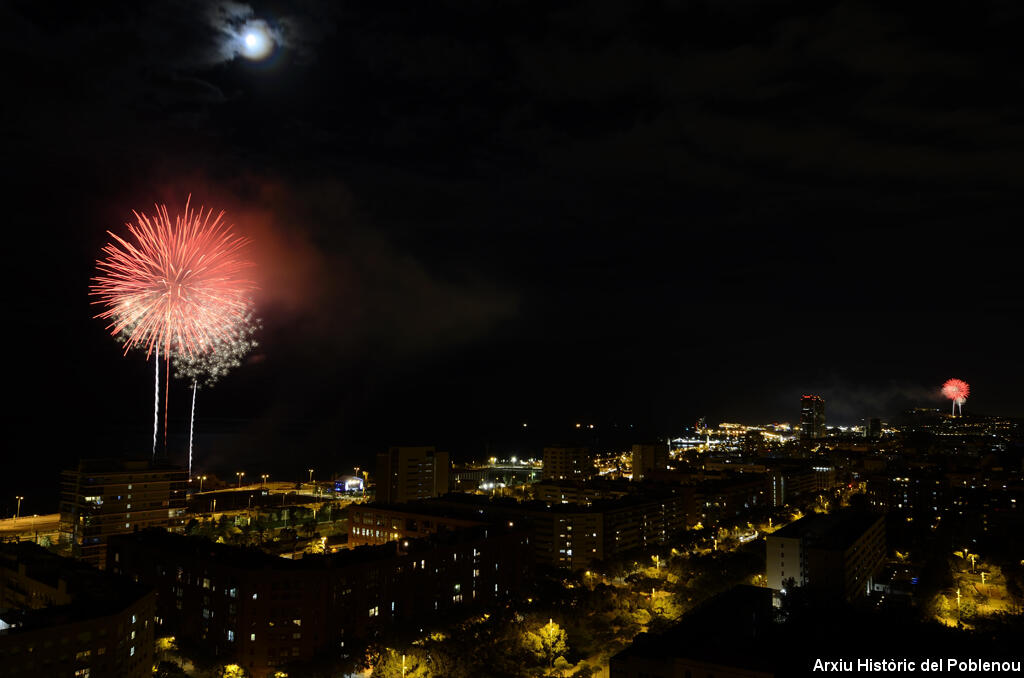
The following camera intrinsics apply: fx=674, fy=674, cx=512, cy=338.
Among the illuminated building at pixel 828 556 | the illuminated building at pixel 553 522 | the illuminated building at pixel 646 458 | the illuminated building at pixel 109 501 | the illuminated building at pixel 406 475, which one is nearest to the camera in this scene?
the illuminated building at pixel 828 556

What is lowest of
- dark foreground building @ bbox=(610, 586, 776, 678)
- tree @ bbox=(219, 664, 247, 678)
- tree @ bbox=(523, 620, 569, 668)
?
tree @ bbox=(219, 664, 247, 678)

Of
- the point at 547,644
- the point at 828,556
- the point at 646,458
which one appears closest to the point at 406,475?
the point at 828,556

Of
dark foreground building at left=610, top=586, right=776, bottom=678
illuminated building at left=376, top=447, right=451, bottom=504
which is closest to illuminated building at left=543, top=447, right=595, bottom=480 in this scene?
illuminated building at left=376, top=447, right=451, bottom=504

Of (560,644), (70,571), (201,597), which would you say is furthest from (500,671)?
(70,571)

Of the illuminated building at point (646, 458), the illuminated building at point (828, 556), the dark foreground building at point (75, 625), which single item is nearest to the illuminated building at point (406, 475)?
the illuminated building at point (828, 556)

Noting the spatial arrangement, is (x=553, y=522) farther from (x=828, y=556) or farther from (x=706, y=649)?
(x=706, y=649)

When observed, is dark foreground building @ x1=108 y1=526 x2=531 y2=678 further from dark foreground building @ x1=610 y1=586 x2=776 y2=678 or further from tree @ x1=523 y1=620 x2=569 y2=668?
dark foreground building @ x1=610 y1=586 x2=776 y2=678

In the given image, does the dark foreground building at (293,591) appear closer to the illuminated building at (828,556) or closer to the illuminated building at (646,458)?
the illuminated building at (828,556)
